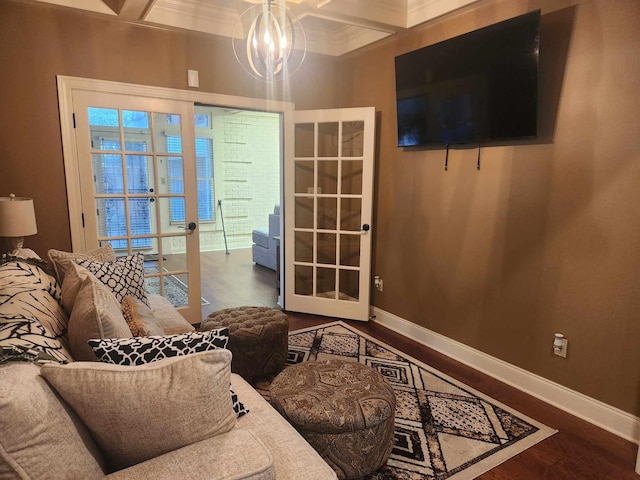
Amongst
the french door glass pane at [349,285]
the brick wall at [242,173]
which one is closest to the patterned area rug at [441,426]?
the french door glass pane at [349,285]

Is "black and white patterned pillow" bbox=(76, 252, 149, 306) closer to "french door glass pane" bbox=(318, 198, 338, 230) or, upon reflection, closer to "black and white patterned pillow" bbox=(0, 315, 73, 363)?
"black and white patterned pillow" bbox=(0, 315, 73, 363)

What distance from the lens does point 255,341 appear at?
8.34 feet

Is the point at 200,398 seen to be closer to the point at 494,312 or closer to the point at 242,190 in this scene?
the point at 494,312

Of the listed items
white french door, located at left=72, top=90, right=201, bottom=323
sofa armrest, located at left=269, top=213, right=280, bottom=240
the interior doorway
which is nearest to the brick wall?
the interior doorway

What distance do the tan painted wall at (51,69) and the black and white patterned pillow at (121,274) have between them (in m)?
1.06

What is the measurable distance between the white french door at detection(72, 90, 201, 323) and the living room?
0.19 metres

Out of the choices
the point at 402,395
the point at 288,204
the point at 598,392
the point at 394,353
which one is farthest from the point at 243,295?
the point at 598,392

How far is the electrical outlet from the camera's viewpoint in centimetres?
239

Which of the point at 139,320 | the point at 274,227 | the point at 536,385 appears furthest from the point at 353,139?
the point at 139,320

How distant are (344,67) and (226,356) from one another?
12.0 ft

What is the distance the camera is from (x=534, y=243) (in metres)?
2.52

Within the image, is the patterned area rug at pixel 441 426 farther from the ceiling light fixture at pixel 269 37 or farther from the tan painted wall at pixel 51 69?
the tan painted wall at pixel 51 69

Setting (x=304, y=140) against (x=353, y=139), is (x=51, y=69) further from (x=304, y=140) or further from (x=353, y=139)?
(x=353, y=139)

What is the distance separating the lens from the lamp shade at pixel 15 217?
8.07 ft
